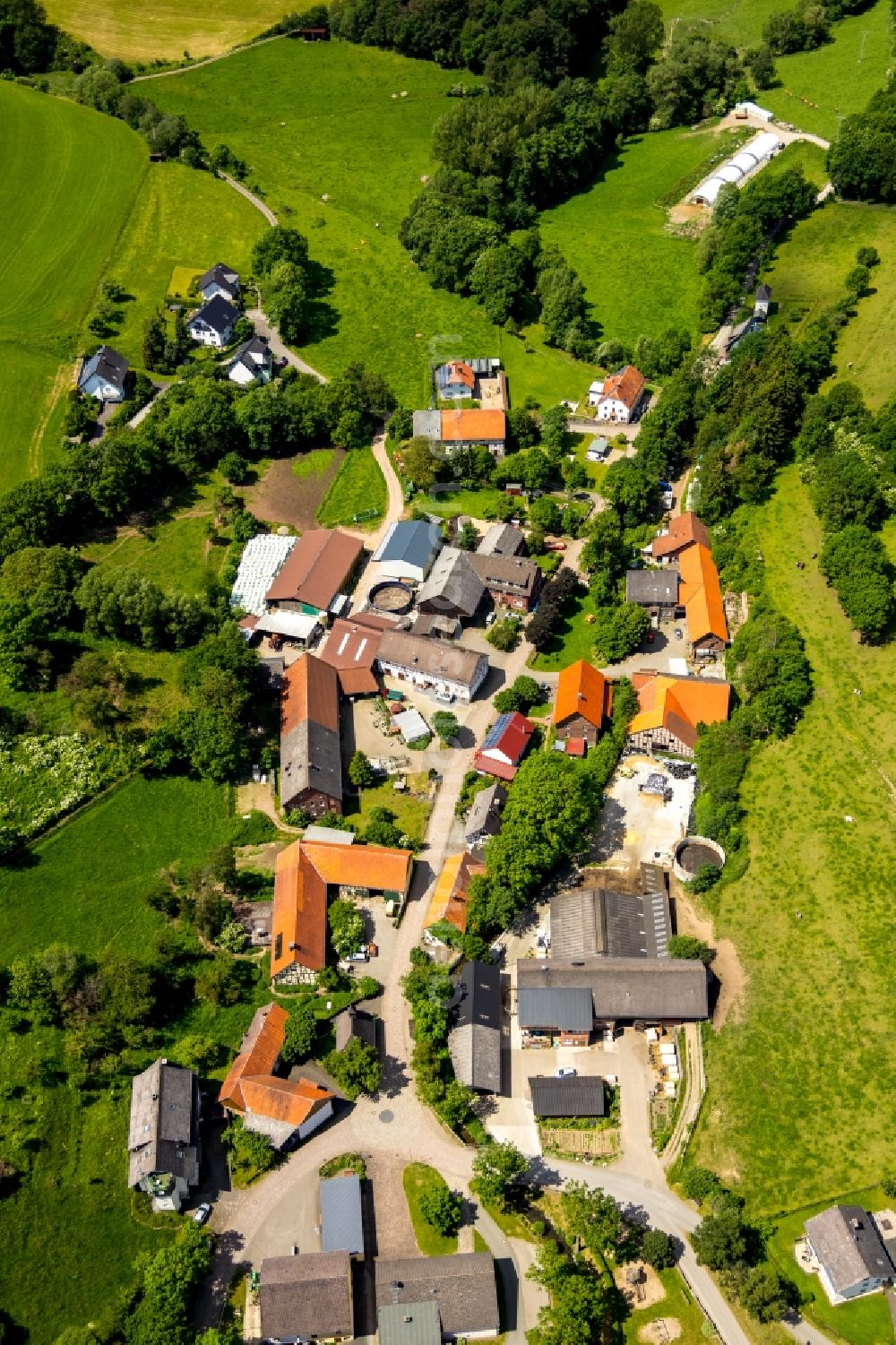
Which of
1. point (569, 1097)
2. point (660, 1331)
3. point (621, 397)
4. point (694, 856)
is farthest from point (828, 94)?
point (660, 1331)

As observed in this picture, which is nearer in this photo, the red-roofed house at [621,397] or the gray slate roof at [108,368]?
the red-roofed house at [621,397]

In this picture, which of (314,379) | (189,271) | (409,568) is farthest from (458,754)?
(189,271)

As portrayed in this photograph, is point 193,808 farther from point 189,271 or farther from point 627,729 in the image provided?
point 189,271

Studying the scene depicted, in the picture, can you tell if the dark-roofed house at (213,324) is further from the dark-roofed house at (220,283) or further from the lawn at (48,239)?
the lawn at (48,239)

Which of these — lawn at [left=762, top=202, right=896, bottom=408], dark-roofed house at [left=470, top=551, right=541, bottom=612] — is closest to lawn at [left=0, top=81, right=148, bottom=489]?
dark-roofed house at [left=470, top=551, right=541, bottom=612]

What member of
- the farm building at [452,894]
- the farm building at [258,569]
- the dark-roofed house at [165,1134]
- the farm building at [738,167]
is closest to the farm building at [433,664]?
the farm building at [258,569]

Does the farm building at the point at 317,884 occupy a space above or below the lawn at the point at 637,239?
below
